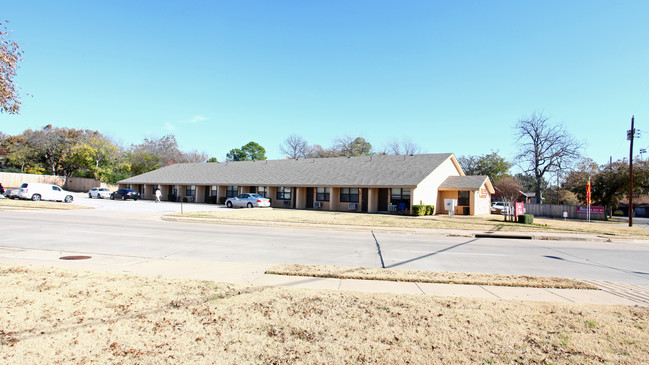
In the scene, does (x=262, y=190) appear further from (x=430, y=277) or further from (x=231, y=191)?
(x=430, y=277)

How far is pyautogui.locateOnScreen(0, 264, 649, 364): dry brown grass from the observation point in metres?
3.99

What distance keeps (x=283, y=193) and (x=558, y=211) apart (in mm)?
32804

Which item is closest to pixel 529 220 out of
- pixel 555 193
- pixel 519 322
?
pixel 519 322

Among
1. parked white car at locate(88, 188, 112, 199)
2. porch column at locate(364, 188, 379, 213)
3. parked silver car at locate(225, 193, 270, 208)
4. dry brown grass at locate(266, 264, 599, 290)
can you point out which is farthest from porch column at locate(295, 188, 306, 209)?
dry brown grass at locate(266, 264, 599, 290)

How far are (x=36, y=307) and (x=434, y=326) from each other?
571 centimetres

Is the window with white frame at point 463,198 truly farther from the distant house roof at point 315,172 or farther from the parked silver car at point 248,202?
the parked silver car at point 248,202

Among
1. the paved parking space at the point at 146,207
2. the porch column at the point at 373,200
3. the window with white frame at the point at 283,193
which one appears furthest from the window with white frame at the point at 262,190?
the porch column at the point at 373,200

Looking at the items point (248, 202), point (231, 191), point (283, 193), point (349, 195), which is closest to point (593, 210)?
point (349, 195)

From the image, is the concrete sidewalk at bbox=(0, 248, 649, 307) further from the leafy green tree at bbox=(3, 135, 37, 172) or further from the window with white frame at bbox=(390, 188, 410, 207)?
the leafy green tree at bbox=(3, 135, 37, 172)

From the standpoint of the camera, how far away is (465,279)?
7.81 meters

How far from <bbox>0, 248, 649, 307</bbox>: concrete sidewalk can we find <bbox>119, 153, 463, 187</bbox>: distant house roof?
24.9m

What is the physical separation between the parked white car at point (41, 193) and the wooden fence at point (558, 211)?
52945 millimetres

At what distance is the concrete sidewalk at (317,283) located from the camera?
6715 mm

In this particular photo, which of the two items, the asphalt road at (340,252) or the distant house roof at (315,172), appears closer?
the asphalt road at (340,252)
